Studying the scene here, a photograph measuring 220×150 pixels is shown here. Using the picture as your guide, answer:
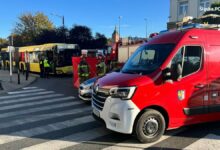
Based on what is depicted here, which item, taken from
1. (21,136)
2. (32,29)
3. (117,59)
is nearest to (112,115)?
(21,136)

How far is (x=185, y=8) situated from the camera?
125ft

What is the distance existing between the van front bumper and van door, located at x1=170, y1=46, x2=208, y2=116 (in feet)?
3.59

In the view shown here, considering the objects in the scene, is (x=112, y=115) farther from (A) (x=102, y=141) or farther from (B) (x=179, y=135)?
(B) (x=179, y=135)

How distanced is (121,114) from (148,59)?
1542 millimetres

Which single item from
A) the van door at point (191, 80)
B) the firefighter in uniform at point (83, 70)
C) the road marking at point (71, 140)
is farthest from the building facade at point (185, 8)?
the road marking at point (71, 140)

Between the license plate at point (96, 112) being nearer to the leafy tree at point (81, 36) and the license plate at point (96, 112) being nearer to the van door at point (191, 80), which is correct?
the van door at point (191, 80)

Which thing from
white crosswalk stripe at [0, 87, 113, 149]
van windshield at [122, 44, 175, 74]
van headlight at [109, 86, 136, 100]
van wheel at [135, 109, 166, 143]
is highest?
van windshield at [122, 44, 175, 74]

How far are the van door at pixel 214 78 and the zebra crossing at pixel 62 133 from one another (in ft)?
2.22

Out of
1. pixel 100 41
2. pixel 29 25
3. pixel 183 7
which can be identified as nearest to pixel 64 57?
pixel 183 7

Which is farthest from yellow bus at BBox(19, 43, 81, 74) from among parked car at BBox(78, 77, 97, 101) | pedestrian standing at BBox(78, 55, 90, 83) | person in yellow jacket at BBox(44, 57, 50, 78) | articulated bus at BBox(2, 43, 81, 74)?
parked car at BBox(78, 77, 97, 101)

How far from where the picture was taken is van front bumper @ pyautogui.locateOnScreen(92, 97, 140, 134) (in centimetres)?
601

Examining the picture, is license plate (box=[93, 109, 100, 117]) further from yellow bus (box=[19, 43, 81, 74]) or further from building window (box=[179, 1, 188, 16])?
building window (box=[179, 1, 188, 16])

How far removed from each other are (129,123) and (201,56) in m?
2.24

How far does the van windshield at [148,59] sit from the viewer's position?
6.54 meters
